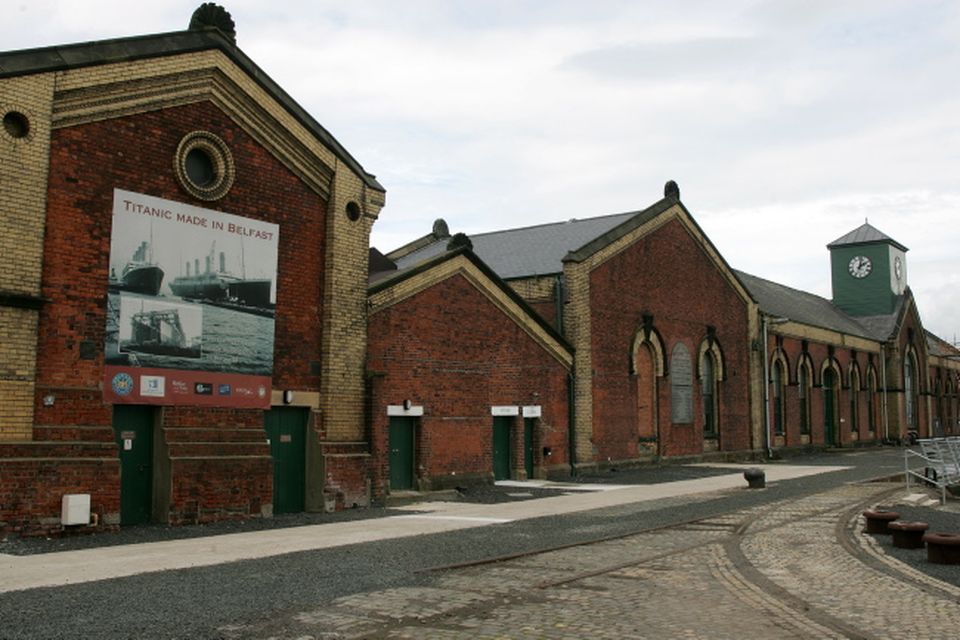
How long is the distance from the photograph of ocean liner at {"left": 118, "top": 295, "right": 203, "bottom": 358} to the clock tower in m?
54.7

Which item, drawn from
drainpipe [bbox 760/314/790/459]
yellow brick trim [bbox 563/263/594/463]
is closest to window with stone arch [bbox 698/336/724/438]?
drainpipe [bbox 760/314/790/459]

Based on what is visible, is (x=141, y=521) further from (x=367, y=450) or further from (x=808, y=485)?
(x=808, y=485)

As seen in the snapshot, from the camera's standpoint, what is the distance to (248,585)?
31.8ft

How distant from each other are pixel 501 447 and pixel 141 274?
1225cm

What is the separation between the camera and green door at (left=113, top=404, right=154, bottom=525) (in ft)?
49.3

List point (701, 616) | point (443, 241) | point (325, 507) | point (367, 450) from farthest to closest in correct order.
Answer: point (443, 241), point (367, 450), point (325, 507), point (701, 616)

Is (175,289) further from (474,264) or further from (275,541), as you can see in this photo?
(474,264)

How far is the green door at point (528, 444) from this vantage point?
25609 millimetres

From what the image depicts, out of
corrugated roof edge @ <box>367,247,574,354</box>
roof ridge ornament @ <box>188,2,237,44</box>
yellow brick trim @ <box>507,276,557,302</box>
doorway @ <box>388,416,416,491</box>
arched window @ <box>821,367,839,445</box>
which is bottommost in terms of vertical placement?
doorway @ <box>388,416,416,491</box>

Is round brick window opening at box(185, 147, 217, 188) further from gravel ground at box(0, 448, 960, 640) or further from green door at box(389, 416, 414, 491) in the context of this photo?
green door at box(389, 416, 414, 491)

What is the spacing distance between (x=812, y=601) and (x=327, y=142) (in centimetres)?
1353

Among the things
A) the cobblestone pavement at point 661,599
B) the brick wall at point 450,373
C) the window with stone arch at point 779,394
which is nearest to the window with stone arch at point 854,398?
the window with stone arch at point 779,394

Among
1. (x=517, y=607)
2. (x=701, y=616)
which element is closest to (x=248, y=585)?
(x=517, y=607)

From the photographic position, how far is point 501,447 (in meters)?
24.9
